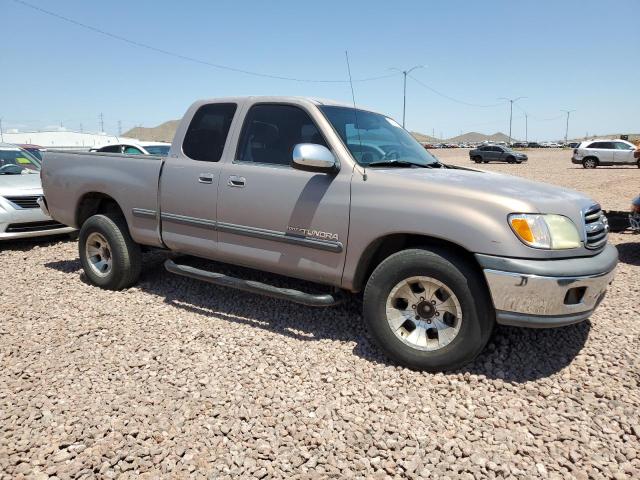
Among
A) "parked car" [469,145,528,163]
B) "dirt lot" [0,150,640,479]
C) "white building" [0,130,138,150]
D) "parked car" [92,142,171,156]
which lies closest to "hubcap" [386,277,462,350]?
"dirt lot" [0,150,640,479]

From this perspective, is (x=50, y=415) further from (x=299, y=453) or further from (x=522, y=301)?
(x=522, y=301)

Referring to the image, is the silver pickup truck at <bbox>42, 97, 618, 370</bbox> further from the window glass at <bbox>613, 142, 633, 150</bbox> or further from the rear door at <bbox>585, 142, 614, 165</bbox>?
the window glass at <bbox>613, 142, 633, 150</bbox>

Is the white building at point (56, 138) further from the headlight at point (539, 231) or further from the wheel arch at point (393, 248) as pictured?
the headlight at point (539, 231)

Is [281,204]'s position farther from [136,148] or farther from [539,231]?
[136,148]

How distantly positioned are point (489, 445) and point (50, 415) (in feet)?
8.51

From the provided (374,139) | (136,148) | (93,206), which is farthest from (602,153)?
(93,206)

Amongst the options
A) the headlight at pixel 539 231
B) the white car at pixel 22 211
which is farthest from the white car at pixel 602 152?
the headlight at pixel 539 231

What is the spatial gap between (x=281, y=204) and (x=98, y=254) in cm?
269

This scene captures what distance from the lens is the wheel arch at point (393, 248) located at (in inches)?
127

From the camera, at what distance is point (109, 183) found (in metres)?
4.88

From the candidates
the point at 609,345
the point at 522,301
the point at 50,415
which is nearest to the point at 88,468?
the point at 50,415

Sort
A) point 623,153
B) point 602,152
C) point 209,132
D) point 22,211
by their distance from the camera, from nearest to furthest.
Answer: point 209,132 < point 22,211 < point 623,153 < point 602,152

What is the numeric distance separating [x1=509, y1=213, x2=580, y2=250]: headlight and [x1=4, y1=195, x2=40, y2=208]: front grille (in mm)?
7083

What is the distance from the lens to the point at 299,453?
2.52 meters
